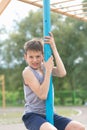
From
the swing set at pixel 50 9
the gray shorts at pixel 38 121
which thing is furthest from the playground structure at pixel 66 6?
the gray shorts at pixel 38 121

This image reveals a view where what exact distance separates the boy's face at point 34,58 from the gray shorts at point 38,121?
437 mm

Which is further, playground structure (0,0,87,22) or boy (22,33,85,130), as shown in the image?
playground structure (0,0,87,22)

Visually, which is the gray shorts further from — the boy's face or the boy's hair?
the boy's hair

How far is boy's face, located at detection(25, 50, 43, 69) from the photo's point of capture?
362 centimetres

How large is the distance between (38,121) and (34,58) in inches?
21.7

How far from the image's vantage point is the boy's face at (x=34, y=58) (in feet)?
11.9

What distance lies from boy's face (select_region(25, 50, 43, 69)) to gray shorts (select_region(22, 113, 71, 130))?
437mm

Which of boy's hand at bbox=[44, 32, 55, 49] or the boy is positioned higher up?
boy's hand at bbox=[44, 32, 55, 49]

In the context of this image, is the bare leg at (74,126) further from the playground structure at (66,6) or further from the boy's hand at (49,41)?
the playground structure at (66,6)

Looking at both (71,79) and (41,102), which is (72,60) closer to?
(71,79)

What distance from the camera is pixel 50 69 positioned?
11.7ft

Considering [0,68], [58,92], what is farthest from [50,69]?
[0,68]

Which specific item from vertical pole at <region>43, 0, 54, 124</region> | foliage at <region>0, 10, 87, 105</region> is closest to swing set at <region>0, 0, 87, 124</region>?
vertical pole at <region>43, 0, 54, 124</region>

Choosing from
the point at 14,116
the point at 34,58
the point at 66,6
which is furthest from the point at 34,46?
the point at 14,116
